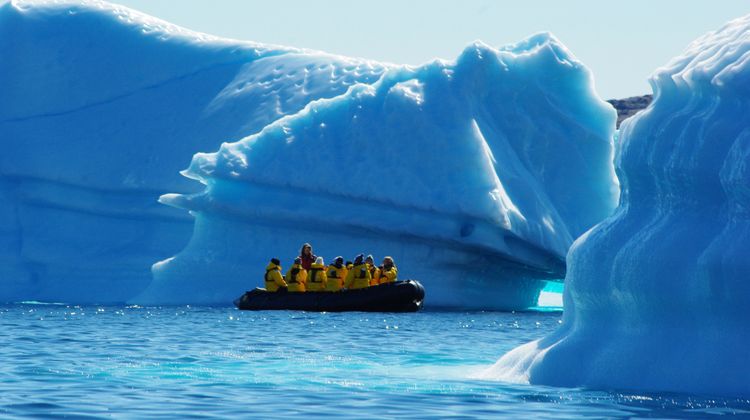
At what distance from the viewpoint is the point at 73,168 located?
30.1 metres

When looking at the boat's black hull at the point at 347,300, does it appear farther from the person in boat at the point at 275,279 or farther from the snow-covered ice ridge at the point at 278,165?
the snow-covered ice ridge at the point at 278,165

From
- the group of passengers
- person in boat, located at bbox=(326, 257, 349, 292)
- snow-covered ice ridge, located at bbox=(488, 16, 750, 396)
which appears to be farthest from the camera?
person in boat, located at bbox=(326, 257, 349, 292)

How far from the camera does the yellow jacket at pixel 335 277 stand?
24578mm

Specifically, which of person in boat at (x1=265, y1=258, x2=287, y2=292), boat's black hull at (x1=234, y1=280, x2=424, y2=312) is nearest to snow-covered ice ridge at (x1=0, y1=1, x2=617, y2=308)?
person in boat at (x1=265, y1=258, x2=287, y2=292)

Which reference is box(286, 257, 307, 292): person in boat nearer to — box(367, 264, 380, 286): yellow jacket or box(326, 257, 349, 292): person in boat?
box(326, 257, 349, 292): person in boat

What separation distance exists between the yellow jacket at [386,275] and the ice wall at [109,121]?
6.96 metres

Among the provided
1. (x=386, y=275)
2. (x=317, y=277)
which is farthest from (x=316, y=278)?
(x=386, y=275)

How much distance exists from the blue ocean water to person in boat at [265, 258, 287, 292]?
405 centimetres

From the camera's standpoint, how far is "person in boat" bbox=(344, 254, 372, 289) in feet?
79.0

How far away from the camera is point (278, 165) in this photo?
972 inches

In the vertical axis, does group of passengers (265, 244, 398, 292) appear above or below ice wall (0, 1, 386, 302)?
below

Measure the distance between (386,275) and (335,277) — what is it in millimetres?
1040

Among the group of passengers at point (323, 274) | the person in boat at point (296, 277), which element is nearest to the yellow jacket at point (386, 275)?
the group of passengers at point (323, 274)

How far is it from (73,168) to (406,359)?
18.8 meters
